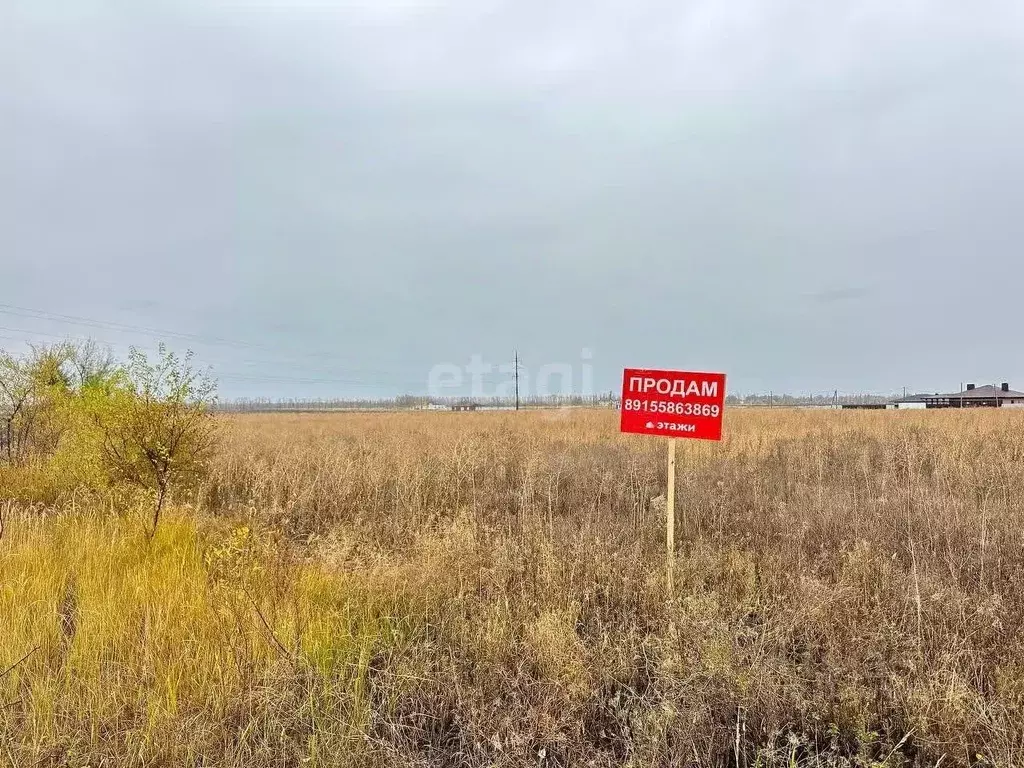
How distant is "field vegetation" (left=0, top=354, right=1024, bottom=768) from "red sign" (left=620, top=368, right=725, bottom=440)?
1148mm

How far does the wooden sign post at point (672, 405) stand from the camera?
401cm

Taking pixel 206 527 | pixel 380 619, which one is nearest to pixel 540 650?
pixel 380 619

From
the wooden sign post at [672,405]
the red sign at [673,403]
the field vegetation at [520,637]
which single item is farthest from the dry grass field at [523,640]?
the red sign at [673,403]

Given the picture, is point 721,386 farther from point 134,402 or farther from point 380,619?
point 134,402

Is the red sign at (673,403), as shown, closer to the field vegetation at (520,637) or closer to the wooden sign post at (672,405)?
the wooden sign post at (672,405)

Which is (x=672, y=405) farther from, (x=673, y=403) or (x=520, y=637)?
(x=520, y=637)

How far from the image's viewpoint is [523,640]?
293cm

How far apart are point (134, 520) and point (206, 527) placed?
714 mm

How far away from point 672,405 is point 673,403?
0.02 meters

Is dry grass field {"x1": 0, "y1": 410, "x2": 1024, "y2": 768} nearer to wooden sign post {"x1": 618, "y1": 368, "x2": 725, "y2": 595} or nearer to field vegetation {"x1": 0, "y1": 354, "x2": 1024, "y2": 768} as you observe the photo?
field vegetation {"x1": 0, "y1": 354, "x2": 1024, "y2": 768}

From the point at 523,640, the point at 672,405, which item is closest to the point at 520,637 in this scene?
the point at 523,640

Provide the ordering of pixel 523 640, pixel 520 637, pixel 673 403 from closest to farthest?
1. pixel 523 640
2. pixel 520 637
3. pixel 673 403

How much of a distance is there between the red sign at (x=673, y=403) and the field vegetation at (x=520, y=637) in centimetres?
115

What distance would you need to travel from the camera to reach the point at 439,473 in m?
7.98
